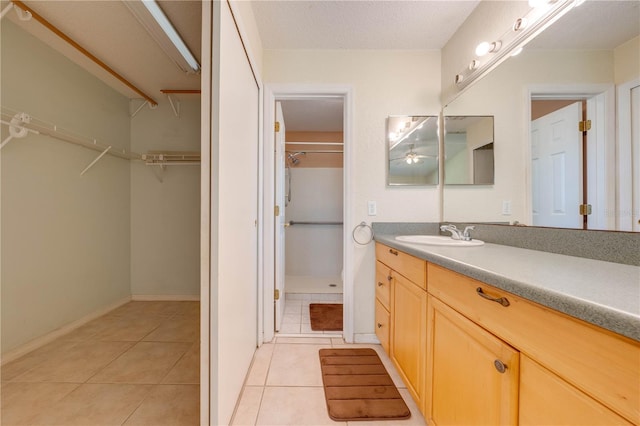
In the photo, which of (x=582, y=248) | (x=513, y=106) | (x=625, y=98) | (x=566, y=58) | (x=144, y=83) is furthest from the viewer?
(x=144, y=83)

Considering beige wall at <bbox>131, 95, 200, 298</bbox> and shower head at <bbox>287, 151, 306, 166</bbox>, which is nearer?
beige wall at <bbox>131, 95, 200, 298</bbox>

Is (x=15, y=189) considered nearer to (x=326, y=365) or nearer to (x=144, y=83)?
(x=144, y=83)

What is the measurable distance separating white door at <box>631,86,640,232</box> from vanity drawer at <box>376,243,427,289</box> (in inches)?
27.9

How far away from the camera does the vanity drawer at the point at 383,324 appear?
1.65 m

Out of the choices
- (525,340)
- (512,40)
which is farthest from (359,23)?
(525,340)

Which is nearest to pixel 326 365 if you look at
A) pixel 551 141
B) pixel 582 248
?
pixel 582 248

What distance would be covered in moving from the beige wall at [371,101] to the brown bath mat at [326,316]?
32 cm

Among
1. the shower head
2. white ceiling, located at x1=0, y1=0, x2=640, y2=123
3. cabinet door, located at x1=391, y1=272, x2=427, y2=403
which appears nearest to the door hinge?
white ceiling, located at x1=0, y1=0, x2=640, y2=123

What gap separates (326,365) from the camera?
5.40ft

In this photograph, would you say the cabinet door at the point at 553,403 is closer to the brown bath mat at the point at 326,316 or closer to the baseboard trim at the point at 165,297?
the brown bath mat at the point at 326,316

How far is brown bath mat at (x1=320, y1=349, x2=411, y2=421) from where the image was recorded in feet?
4.11

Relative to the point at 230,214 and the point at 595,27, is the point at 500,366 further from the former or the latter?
the point at 595,27

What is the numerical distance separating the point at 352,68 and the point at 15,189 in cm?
261

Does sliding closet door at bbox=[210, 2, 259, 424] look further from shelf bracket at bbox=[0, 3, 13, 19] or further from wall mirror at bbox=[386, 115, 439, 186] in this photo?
shelf bracket at bbox=[0, 3, 13, 19]
